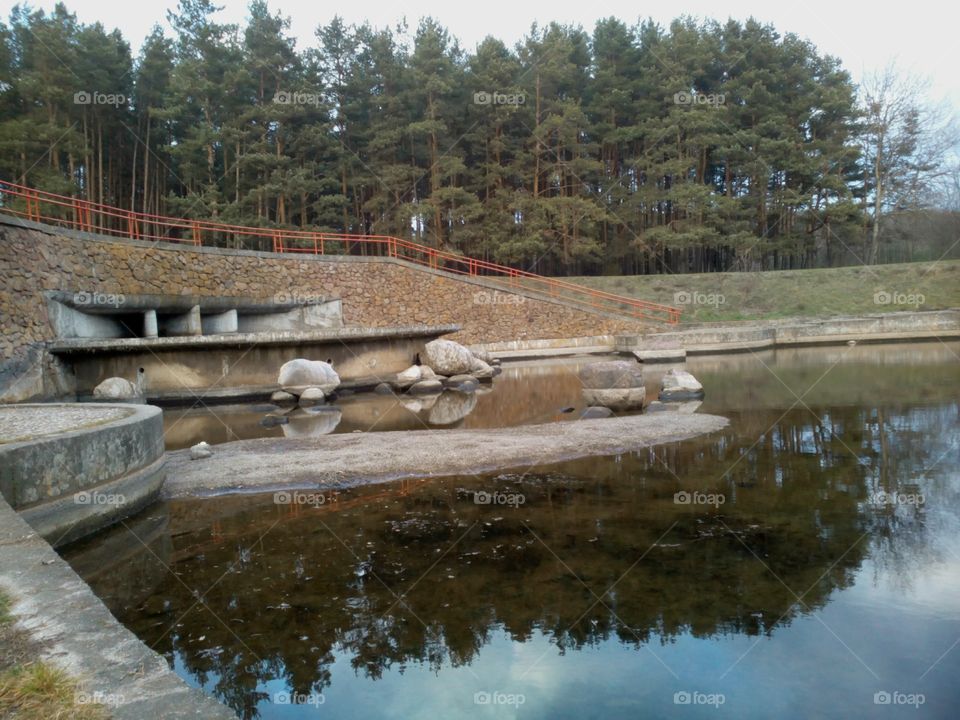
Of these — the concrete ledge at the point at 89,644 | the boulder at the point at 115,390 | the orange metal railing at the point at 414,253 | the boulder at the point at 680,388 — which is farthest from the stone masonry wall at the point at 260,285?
the boulder at the point at 680,388

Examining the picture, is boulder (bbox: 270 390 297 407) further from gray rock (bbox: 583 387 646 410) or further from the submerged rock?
gray rock (bbox: 583 387 646 410)

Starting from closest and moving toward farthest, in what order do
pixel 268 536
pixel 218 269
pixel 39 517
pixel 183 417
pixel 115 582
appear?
pixel 115 582 → pixel 39 517 → pixel 268 536 → pixel 183 417 → pixel 218 269

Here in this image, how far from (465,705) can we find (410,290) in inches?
960

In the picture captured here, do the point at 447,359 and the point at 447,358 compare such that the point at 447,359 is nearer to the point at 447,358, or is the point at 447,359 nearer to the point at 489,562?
the point at 447,358

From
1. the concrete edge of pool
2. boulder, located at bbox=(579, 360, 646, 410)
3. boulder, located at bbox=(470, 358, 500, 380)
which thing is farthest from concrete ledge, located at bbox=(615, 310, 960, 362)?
the concrete edge of pool

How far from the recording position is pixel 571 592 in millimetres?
5176

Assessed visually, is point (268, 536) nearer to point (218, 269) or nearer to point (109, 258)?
point (109, 258)

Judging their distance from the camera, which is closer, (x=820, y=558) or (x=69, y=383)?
(x=820, y=558)

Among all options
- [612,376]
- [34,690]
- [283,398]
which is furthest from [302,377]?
[34,690]

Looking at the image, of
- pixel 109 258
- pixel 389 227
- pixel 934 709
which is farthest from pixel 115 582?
pixel 389 227

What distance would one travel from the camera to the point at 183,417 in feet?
48.5

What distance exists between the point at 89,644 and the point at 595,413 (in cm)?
1095

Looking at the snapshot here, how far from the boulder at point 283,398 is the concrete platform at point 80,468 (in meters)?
8.07

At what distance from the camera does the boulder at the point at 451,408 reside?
13671 millimetres
